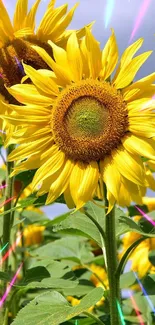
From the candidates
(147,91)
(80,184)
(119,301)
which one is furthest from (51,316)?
(147,91)

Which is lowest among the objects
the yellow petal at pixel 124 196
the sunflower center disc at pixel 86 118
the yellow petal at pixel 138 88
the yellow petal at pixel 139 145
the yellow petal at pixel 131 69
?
the yellow petal at pixel 124 196

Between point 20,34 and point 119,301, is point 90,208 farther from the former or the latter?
point 20,34

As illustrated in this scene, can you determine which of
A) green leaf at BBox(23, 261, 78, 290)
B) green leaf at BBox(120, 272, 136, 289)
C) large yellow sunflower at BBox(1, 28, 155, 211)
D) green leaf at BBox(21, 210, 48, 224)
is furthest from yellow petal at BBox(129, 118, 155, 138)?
green leaf at BBox(21, 210, 48, 224)

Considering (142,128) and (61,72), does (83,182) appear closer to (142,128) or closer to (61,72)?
(142,128)

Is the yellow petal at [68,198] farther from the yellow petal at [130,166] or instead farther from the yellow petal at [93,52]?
the yellow petal at [93,52]

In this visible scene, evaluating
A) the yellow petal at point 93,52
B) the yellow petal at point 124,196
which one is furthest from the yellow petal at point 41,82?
the yellow petal at point 124,196

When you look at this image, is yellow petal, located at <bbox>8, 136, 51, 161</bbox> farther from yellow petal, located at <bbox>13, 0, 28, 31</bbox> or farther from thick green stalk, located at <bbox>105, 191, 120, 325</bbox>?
yellow petal, located at <bbox>13, 0, 28, 31</bbox>
